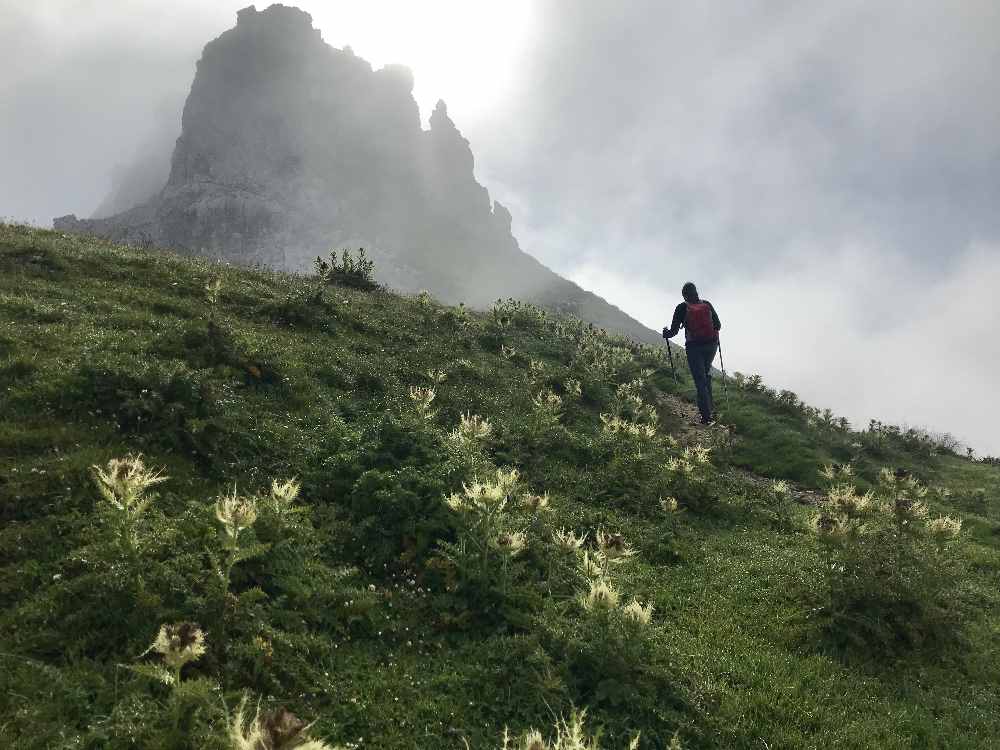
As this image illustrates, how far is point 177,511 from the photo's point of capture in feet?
22.8

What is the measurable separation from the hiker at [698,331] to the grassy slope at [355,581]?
272 inches

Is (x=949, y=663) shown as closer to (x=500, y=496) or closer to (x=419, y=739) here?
(x=500, y=496)

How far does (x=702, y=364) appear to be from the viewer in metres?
19.8

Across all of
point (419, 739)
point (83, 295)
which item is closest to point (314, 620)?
point (419, 739)

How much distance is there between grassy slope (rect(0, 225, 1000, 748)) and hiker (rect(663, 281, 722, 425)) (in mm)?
6902

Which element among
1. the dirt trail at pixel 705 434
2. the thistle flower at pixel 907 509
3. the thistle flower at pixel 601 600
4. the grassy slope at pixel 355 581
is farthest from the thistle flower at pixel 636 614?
the dirt trail at pixel 705 434

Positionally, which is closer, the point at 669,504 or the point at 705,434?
the point at 669,504

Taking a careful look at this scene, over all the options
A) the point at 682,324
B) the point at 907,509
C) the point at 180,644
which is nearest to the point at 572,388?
the point at 682,324

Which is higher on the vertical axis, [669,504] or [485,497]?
[669,504]

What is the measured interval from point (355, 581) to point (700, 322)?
51.7 feet

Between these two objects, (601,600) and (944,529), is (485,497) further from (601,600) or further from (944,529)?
(944,529)

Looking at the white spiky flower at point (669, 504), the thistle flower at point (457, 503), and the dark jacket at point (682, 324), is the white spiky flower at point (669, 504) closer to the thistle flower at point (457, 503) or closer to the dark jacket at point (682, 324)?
the thistle flower at point (457, 503)

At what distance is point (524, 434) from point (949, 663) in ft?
26.7

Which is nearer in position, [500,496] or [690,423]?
[500,496]
